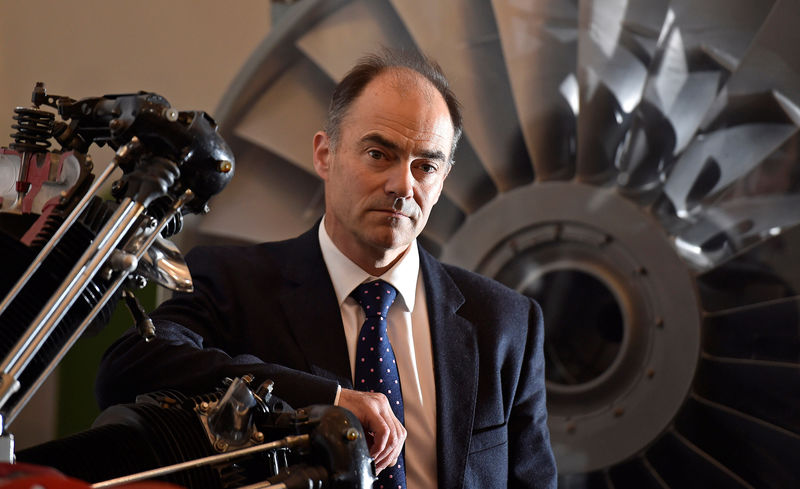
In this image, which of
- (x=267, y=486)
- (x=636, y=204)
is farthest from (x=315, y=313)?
(x=267, y=486)

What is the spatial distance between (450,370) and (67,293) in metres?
0.76

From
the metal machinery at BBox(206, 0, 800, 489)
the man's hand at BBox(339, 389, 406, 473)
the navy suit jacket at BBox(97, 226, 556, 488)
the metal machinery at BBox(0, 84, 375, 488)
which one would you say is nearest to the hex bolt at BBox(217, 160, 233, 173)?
the metal machinery at BBox(0, 84, 375, 488)

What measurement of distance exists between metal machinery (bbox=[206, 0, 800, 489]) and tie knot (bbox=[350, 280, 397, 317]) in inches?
11.9

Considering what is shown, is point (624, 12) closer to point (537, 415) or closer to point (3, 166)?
point (537, 415)

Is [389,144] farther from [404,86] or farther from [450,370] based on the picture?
[450,370]

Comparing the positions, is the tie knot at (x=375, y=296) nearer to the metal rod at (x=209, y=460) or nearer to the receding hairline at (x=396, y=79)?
the receding hairline at (x=396, y=79)

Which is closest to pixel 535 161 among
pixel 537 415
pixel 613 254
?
pixel 613 254

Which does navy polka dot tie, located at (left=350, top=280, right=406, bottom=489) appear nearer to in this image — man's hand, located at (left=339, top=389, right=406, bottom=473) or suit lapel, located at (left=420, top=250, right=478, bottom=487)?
suit lapel, located at (left=420, top=250, right=478, bottom=487)

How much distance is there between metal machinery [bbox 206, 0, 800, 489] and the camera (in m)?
1.29

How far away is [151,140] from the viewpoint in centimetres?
61

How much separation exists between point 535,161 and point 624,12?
10.7 inches

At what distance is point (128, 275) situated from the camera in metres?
0.60

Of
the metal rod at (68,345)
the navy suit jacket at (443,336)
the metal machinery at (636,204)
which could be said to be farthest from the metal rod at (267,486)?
the metal machinery at (636,204)

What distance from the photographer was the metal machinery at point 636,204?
129 cm
